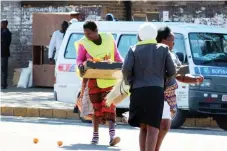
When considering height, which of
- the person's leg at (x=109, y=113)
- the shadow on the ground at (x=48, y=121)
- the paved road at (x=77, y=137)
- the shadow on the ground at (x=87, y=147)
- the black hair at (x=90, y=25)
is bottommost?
the shadow on the ground at (x=48, y=121)

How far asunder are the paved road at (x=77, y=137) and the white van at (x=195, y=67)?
0.43 m

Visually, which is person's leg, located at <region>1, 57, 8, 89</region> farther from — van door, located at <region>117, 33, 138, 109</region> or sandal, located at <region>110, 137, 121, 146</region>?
sandal, located at <region>110, 137, 121, 146</region>

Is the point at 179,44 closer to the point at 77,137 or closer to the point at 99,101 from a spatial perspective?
the point at 77,137

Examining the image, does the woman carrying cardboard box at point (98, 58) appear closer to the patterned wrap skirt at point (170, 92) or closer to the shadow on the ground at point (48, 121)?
the patterned wrap skirt at point (170, 92)

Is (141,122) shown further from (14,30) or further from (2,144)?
(14,30)

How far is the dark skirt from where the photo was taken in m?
8.70

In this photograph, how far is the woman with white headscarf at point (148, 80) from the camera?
28.6 feet

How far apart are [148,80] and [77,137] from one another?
3.78 metres

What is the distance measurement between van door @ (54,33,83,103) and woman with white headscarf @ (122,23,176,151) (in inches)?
245

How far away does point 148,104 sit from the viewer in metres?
8.70

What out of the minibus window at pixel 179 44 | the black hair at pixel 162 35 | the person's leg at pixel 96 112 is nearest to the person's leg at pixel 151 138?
the black hair at pixel 162 35

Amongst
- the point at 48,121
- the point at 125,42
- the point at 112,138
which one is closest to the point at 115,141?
the point at 112,138

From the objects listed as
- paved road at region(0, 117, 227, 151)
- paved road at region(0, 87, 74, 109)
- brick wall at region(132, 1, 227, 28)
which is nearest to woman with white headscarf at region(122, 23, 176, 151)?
paved road at region(0, 117, 227, 151)

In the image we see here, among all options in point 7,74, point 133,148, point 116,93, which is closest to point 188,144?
point 133,148
